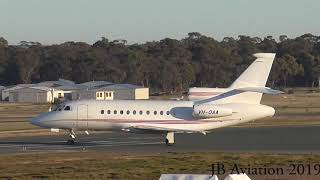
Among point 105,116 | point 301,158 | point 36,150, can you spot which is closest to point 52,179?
point 301,158

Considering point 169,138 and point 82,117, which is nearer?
point 169,138

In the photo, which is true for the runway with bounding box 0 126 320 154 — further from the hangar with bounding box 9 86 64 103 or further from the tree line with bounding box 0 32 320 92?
the tree line with bounding box 0 32 320 92

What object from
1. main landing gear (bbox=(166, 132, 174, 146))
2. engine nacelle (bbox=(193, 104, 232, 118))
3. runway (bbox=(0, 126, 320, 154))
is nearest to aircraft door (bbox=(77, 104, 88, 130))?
runway (bbox=(0, 126, 320, 154))

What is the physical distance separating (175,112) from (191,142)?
2965 millimetres

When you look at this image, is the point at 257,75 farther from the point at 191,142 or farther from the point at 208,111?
the point at 191,142

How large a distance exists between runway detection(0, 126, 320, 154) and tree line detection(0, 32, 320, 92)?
10721cm

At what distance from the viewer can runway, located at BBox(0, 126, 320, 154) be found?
40250mm

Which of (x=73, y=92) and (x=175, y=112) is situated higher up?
(x=73, y=92)

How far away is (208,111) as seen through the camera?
142ft

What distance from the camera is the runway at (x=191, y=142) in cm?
4025

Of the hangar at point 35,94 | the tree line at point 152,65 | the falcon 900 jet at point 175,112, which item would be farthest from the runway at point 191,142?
the tree line at point 152,65

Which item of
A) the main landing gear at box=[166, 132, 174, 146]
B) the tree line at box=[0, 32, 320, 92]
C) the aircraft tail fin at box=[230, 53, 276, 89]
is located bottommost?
the main landing gear at box=[166, 132, 174, 146]

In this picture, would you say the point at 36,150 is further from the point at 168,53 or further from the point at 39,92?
the point at 168,53

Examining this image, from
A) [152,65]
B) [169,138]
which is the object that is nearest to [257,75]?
[169,138]
